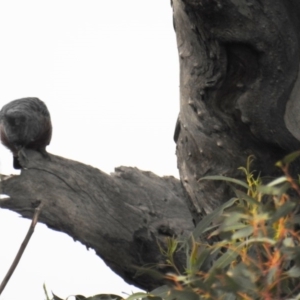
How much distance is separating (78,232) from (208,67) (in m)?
0.89

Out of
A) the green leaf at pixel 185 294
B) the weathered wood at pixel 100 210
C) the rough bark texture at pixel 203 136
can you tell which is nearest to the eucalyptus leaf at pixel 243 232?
the green leaf at pixel 185 294

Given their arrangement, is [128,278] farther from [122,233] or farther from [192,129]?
[192,129]

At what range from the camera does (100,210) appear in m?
3.52

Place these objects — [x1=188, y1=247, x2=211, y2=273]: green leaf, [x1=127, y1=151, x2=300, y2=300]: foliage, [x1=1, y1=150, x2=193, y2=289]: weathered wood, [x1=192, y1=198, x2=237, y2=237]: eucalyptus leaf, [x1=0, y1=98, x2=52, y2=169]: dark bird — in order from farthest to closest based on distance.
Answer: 1. [x1=0, y1=98, x2=52, y2=169]: dark bird
2. [x1=1, y1=150, x2=193, y2=289]: weathered wood
3. [x1=192, y1=198, x2=237, y2=237]: eucalyptus leaf
4. [x1=188, y1=247, x2=211, y2=273]: green leaf
5. [x1=127, y1=151, x2=300, y2=300]: foliage

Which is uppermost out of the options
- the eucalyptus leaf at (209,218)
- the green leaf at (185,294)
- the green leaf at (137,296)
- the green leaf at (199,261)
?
the eucalyptus leaf at (209,218)

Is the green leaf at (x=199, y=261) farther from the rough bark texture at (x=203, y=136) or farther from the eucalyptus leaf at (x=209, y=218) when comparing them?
the rough bark texture at (x=203, y=136)

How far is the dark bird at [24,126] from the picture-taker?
12.6 feet

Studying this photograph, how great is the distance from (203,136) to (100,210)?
61 centimetres

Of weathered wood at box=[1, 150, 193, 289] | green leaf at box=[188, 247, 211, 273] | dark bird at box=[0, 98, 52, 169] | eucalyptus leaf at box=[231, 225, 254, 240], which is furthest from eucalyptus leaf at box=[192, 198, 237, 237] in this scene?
dark bird at box=[0, 98, 52, 169]

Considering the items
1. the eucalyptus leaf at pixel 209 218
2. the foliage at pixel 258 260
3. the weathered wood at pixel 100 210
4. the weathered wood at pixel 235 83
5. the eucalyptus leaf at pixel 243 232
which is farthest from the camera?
the weathered wood at pixel 100 210

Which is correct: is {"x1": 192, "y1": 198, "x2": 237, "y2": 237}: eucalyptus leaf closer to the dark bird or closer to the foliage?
the foliage

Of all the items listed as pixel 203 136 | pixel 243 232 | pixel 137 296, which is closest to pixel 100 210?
pixel 203 136

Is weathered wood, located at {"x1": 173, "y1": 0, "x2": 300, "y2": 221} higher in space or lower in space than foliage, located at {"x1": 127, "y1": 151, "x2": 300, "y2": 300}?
higher

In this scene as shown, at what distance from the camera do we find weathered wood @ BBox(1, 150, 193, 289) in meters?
3.40
